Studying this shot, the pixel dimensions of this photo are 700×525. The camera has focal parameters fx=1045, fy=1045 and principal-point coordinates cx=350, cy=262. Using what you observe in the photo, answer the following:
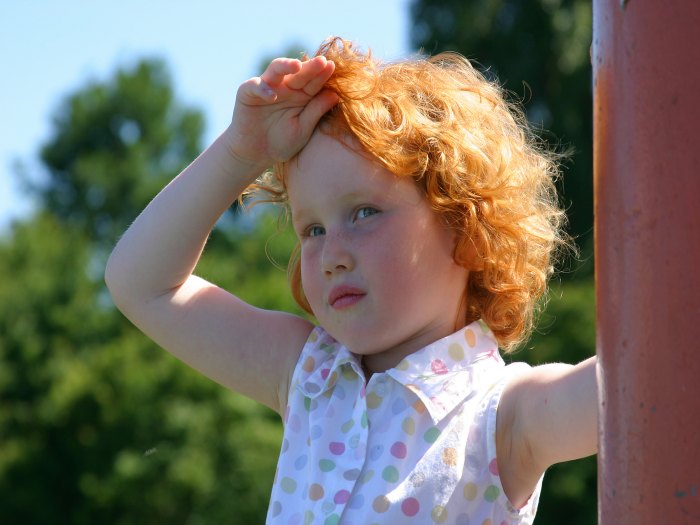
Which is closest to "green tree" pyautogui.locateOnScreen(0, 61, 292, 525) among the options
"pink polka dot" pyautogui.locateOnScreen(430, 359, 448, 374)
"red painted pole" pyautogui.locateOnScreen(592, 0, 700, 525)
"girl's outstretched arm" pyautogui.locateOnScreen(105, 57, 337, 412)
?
"girl's outstretched arm" pyautogui.locateOnScreen(105, 57, 337, 412)

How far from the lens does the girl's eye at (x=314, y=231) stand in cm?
182

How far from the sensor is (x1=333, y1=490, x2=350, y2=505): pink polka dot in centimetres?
165

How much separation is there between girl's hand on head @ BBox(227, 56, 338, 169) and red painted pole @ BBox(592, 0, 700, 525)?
870 millimetres

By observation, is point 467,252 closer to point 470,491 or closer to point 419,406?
point 419,406

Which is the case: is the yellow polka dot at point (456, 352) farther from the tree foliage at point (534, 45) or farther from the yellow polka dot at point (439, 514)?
the tree foliage at point (534, 45)

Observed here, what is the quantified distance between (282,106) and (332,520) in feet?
2.37

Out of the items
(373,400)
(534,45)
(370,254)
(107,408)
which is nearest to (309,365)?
(373,400)

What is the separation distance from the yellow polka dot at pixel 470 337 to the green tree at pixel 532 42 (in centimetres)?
1138

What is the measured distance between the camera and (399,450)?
1.67 metres

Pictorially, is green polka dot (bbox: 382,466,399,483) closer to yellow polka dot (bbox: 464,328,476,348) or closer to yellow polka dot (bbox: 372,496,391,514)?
yellow polka dot (bbox: 372,496,391,514)

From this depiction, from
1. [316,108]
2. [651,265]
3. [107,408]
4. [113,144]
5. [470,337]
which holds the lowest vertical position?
[113,144]

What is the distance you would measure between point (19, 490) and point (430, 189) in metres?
9.28

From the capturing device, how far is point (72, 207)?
61.2ft

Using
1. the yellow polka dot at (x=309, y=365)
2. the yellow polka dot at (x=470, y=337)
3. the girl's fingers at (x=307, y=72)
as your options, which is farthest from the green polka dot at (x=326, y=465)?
the girl's fingers at (x=307, y=72)
